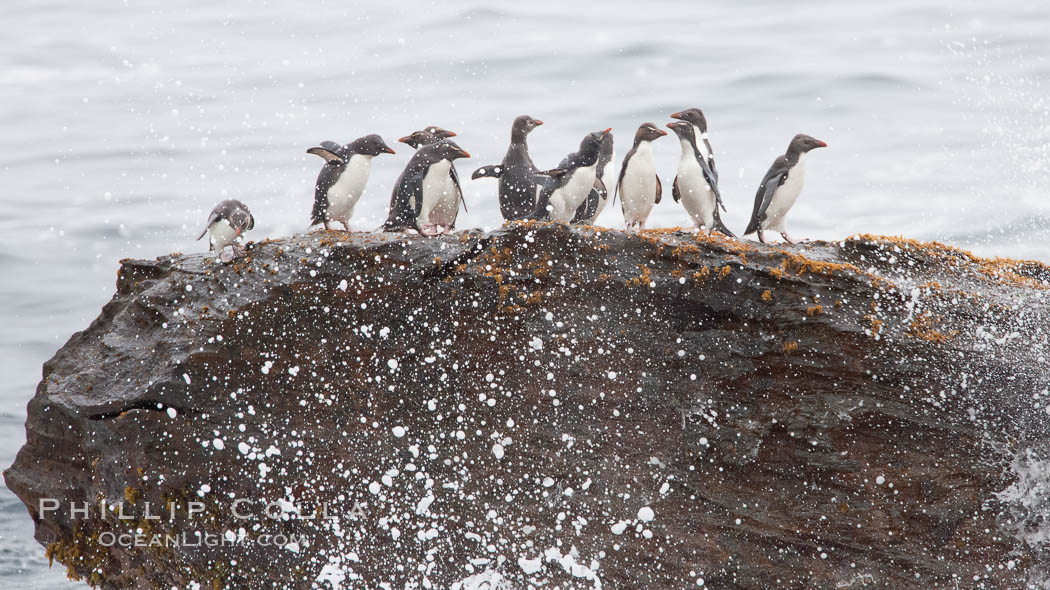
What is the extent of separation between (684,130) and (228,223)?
3.66 metres

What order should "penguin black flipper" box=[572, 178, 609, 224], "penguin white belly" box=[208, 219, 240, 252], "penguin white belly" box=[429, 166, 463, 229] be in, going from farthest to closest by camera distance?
"penguin black flipper" box=[572, 178, 609, 224] < "penguin white belly" box=[429, 166, 463, 229] < "penguin white belly" box=[208, 219, 240, 252]

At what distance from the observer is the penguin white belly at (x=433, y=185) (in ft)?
Answer: 24.9

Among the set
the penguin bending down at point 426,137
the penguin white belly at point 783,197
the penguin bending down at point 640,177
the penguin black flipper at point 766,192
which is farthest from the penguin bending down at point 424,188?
the penguin white belly at point 783,197

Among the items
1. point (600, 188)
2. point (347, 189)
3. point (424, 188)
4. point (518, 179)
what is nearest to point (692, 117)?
point (600, 188)

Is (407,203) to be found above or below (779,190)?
above

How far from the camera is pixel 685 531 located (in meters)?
5.71

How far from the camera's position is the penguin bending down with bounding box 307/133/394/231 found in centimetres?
746

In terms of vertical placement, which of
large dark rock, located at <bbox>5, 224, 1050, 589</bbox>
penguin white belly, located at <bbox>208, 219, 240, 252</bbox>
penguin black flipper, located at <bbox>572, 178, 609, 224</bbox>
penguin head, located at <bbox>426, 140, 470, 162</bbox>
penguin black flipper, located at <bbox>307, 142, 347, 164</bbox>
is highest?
penguin black flipper, located at <bbox>307, 142, 347, 164</bbox>

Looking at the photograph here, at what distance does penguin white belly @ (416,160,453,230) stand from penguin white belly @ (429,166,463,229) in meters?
0.02

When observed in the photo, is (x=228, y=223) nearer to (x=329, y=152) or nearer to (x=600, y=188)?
(x=329, y=152)

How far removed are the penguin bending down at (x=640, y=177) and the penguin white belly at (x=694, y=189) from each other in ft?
1.13

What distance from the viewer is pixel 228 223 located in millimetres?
6613

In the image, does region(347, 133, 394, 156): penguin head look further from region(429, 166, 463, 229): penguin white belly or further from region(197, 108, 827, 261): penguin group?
region(429, 166, 463, 229): penguin white belly

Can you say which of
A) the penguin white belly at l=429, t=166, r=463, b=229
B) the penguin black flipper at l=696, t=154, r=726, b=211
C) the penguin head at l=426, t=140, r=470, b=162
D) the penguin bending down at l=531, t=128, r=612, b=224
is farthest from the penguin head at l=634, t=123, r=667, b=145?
the penguin white belly at l=429, t=166, r=463, b=229
